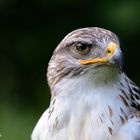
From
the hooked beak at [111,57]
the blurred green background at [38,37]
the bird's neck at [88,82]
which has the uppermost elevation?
the hooked beak at [111,57]

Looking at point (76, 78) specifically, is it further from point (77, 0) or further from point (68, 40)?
point (77, 0)

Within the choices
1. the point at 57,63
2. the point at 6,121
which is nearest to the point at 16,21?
the point at 6,121

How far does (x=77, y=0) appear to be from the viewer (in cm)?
1037

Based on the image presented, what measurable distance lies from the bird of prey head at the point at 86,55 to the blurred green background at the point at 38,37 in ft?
9.11

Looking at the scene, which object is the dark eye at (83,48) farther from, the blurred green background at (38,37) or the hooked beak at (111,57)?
the blurred green background at (38,37)

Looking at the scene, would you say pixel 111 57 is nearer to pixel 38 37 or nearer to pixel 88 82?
pixel 88 82

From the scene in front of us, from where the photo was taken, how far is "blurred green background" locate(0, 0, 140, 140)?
986 cm

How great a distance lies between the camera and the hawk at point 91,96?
264 inches

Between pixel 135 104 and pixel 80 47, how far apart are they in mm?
510

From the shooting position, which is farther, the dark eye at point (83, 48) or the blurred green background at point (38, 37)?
the blurred green background at point (38, 37)

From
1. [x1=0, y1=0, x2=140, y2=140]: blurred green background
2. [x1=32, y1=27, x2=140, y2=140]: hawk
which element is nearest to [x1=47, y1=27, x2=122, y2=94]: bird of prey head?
[x1=32, y1=27, x2=140, y2=140]: hawk

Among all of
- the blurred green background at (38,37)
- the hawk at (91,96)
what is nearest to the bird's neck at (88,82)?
the hawk at (91,96)

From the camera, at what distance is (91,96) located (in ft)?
22.4

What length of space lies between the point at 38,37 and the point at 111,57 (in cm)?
371
